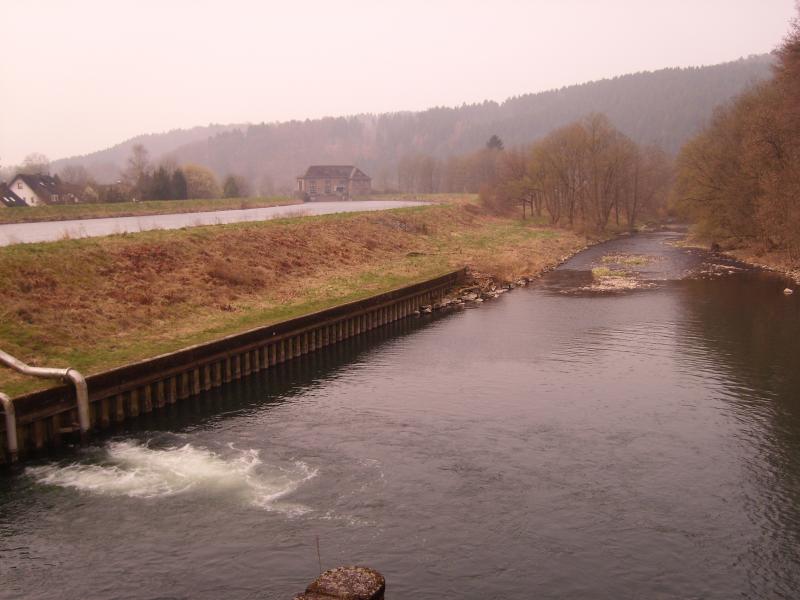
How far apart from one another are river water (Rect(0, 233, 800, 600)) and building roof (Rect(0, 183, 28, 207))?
105787mm

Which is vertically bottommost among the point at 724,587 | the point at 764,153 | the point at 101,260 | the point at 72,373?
the point at 724,587

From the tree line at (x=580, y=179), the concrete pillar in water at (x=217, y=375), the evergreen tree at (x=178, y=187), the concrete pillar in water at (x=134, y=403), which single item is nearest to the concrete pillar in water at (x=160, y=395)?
the concrete pillar in water at (x=134, y=403)

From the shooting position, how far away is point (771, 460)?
23688mm

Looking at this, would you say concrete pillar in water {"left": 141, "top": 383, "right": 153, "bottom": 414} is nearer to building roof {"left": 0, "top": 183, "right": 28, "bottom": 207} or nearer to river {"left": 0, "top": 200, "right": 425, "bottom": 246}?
river {"left": 0, "top": 200, "right": 425, "bottom": 246}

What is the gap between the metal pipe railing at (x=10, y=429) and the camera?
76.2ft

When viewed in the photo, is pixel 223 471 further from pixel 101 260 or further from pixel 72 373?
pixel 101 260

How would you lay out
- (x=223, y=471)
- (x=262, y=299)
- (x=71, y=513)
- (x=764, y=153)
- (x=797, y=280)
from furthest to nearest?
(x=764, y=153) → (x=797, y=280) → (x=262, y=299) → (x=223, y=471) → (x=71, y=513)

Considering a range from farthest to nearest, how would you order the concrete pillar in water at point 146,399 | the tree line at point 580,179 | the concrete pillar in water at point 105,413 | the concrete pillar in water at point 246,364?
the tree line at point 580,179 → the concrete pillar in water at point 246,364 → the concrete pillar in water at point 146,399 → the concrete pillar in water at point 105,413

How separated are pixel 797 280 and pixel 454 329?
34913 mm

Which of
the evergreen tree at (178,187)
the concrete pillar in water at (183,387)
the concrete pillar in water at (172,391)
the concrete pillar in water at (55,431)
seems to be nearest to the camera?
the concrete pillar in water at (55,431)

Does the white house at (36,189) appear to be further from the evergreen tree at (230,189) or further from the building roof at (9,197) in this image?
the evergreen tree at (230,189)

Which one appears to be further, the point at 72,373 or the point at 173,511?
the point at 72,373

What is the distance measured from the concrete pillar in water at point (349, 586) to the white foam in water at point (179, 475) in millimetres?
7124

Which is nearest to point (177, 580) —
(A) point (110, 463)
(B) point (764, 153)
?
(A) point (110, 463)
